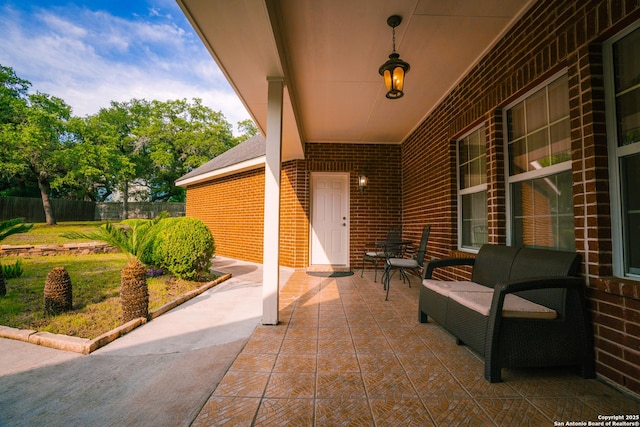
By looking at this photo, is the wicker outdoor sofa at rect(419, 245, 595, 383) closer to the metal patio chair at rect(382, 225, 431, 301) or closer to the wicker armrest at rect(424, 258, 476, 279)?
the wicker armrest at rect(424, 258, 476, 279)

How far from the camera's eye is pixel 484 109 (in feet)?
9.89

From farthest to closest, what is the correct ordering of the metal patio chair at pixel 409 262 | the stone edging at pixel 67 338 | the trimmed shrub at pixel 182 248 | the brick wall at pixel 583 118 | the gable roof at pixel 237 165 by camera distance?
the gable roof at pixel 237 165
the trimmed shrub at pixel 182 248
the metal patio chair at pixel 409 262
the stone edging at pixel 67 338
the brick wall at pixel 583 118

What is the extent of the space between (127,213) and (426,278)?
1916cm

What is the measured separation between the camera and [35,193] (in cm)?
1744

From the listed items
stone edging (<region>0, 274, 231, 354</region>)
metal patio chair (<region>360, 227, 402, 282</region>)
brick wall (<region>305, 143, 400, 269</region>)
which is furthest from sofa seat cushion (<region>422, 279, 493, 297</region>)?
brick wall (<region>305, 143, 400, 269</region>)

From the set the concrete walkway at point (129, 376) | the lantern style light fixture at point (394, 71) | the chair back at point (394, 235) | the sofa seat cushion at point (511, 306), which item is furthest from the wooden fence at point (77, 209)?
the sofa seat cushion at point (511, 306)

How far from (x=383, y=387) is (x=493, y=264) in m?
1.51

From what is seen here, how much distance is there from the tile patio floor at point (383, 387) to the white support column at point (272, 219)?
23cm

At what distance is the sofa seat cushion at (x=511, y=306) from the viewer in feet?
5.57

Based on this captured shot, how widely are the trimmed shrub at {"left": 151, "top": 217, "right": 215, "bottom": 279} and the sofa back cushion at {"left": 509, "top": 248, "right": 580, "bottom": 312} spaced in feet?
13.7

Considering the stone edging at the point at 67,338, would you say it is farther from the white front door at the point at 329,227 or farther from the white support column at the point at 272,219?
the white front door at the point at 329,227

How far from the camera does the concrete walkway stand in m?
1.42

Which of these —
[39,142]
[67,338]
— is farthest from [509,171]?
[39,142]

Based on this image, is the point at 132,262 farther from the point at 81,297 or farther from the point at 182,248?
the point at 182,248
